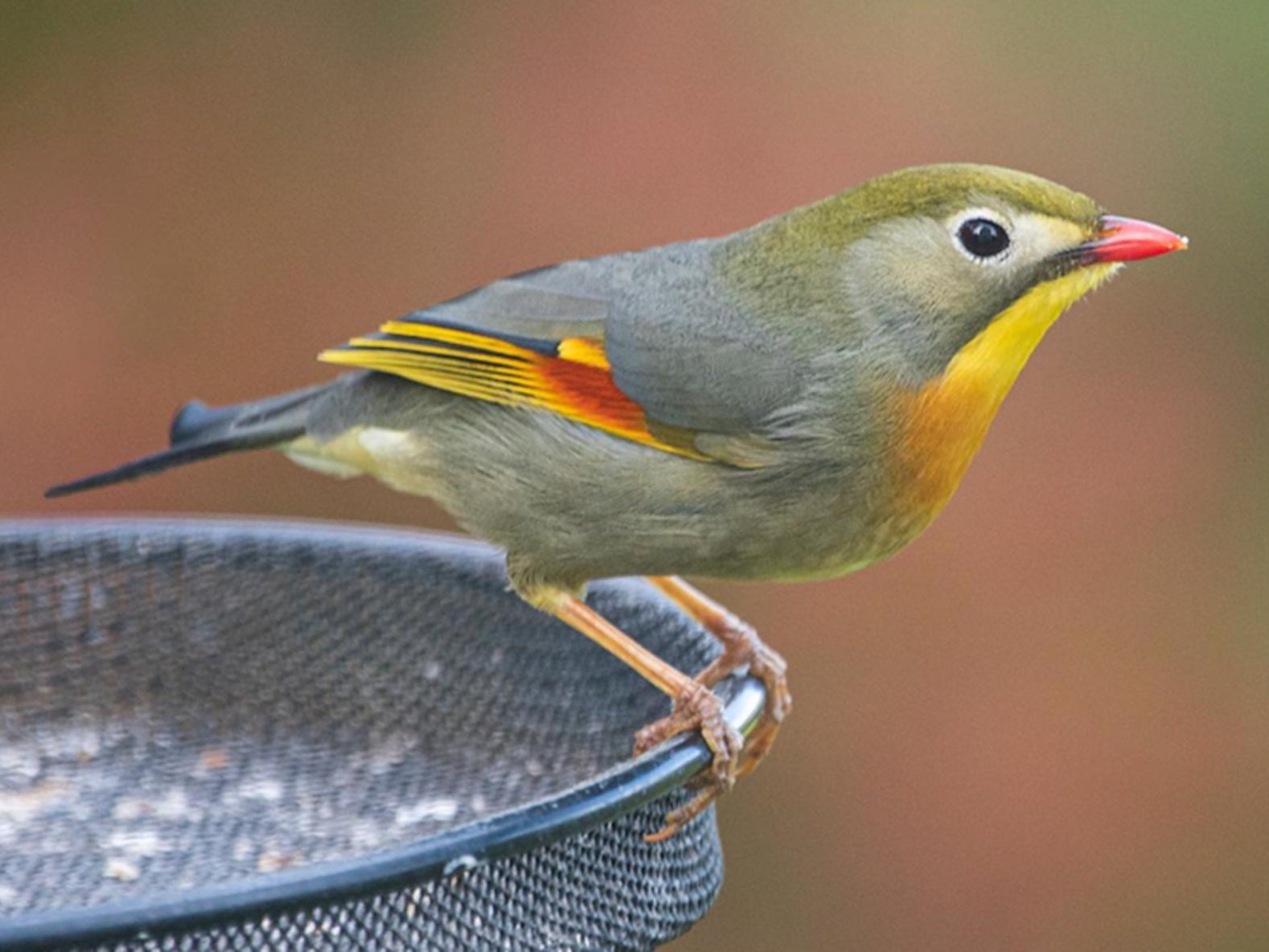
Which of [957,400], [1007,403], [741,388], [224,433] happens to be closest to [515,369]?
[741,388]

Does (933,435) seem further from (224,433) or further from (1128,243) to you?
(224,433)

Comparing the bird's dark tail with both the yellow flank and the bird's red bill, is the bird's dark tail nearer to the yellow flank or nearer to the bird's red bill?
the yellow flank

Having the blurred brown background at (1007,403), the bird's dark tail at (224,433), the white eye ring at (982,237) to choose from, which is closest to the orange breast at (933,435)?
the white eye ring at (982,237)

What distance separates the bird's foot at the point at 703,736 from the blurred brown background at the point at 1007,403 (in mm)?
2655

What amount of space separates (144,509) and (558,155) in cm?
197

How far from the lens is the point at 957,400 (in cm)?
352

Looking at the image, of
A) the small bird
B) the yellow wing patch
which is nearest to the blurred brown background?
the small bird

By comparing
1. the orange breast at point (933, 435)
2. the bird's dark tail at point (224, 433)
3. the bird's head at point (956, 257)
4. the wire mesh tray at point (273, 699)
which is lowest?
the wire mesh tray at point (273, 699)

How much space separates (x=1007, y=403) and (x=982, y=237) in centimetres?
269

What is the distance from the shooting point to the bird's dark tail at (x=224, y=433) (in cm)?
414

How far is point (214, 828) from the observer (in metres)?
3.56

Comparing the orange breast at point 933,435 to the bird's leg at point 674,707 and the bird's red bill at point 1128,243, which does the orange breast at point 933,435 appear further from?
the bird's leg at point 674,707

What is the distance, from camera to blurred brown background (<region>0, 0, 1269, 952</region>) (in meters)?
5.99

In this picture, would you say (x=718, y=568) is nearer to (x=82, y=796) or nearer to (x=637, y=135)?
(x=82, y=796)
